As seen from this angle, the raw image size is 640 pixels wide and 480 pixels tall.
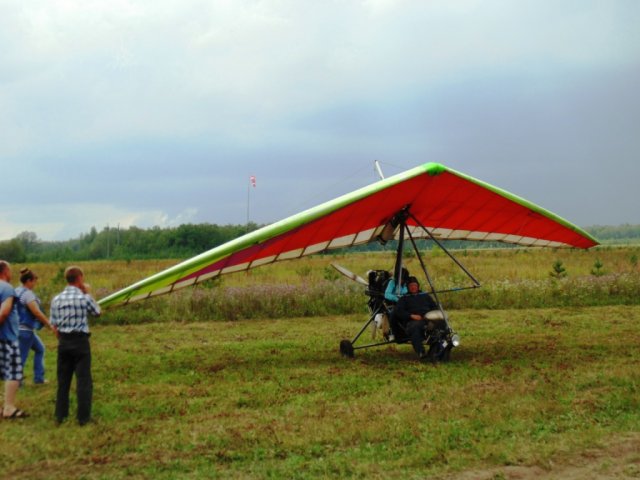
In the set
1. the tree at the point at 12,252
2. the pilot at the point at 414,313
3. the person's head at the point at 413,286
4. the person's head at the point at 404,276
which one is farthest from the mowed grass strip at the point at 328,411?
the tree at the point at 12,252

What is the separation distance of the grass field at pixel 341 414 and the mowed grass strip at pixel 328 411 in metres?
0.02

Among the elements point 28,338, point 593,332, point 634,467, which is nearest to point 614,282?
point 593,332

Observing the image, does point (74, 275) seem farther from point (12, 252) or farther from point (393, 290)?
point (12, 252)

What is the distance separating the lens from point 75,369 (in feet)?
19.5

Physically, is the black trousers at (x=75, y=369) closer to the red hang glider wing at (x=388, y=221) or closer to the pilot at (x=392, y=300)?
the red hang glider wing at (x=388, y=221)

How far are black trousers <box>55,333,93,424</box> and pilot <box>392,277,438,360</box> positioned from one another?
4.29 metres

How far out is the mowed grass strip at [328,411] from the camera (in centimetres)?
470

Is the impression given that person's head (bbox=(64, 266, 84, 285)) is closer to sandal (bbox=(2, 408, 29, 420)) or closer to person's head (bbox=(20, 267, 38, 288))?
person's head (bbox=(20, 267, 38, 288))

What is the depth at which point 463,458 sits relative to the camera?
15.2ft

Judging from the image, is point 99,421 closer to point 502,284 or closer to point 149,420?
point 149,420

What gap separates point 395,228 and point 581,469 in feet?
18.4

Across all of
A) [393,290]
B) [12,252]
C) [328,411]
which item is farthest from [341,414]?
[12,252]

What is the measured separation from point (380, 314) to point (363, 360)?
69cm

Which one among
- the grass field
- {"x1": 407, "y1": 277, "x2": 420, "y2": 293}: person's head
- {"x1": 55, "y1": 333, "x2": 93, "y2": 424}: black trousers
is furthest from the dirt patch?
{"x1": 407, "y1": 277, "x2": 420, "y2": 293}: person's head
